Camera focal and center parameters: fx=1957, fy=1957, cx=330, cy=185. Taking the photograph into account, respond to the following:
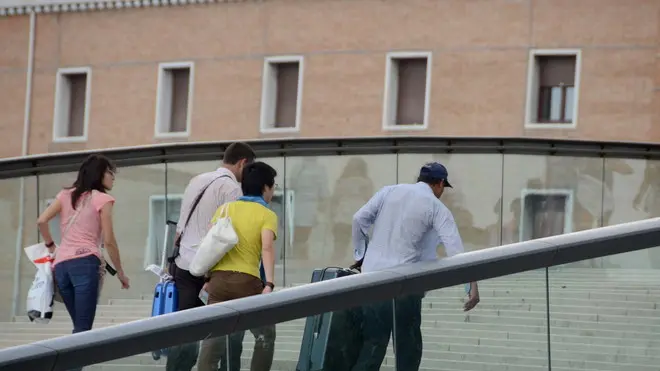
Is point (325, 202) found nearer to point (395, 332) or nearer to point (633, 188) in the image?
point (633, 188)

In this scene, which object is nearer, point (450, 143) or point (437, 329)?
point (437, 329)

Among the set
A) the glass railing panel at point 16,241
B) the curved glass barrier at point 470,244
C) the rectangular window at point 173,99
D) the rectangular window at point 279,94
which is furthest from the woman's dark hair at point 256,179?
the rectangular window at point 173,99

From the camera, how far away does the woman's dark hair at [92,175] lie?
12164mm

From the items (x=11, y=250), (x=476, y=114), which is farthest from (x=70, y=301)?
(x=476, y=114)

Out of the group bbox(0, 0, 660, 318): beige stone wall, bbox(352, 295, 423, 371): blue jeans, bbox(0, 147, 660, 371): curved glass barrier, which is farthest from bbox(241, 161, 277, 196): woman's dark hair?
bbox(0, 0, 660, 318): beige stone wall

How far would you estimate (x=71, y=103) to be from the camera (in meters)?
42.3

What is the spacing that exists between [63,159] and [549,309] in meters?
12.7

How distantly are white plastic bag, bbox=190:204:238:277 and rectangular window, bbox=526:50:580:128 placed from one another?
2640cm

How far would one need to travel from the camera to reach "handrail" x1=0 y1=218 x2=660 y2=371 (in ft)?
25.7

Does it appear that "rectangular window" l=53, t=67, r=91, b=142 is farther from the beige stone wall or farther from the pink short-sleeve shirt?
the pink short-sleeve shirt

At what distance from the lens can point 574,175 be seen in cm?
2519

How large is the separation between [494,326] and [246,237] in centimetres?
230

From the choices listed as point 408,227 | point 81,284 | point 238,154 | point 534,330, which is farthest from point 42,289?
point 534,330

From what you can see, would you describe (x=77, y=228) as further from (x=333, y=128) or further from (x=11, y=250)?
(x=333, y=128)
